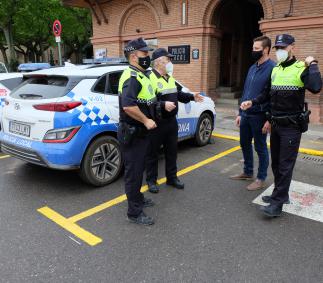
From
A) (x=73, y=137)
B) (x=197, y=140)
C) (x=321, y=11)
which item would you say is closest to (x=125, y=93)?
(x=73, y=137)

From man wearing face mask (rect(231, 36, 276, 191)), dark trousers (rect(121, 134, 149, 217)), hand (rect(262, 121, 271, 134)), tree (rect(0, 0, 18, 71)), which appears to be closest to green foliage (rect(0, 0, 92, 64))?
tree (rect(0, 0, 18, 71))

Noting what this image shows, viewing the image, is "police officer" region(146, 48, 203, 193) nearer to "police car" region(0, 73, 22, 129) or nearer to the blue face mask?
the blue face mask

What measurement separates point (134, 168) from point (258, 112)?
1.80m

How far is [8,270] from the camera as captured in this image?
2637mm

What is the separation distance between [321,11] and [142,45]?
22.0 feet

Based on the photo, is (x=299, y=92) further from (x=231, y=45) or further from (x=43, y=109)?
(x=231, y=45)

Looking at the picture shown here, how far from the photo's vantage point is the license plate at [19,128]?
4.04 m

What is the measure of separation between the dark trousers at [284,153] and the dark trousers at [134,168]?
4.69ft

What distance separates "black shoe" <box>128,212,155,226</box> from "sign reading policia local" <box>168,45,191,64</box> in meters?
8.08

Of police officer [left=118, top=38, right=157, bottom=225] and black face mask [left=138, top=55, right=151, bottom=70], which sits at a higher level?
black face mask [left=138, top=55, right=151, bottom=70]

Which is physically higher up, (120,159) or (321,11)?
(321,11)

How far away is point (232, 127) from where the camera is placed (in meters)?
8.27

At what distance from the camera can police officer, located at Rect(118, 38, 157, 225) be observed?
3.03 metres

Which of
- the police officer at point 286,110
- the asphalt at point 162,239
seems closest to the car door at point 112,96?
the asphalt at point 162,239
